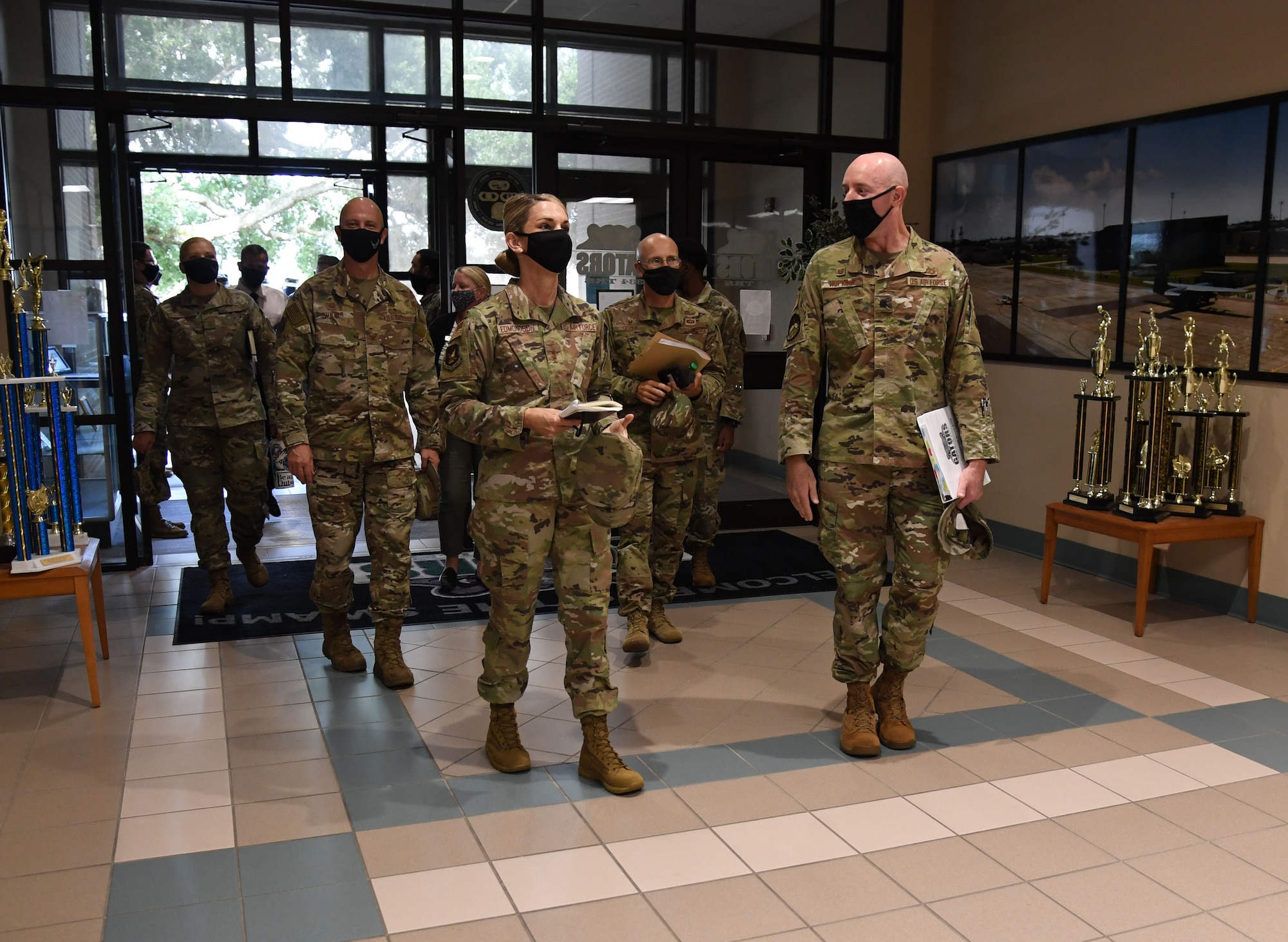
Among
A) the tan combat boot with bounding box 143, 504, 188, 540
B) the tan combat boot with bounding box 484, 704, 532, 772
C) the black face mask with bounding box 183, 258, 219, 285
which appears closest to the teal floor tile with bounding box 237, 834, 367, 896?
the tan combat boot with bounding box 484, 704, 532, 772

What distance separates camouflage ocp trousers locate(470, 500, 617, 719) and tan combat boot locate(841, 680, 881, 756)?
2.78ft

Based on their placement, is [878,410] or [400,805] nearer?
[400,805]

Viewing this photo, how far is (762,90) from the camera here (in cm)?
702

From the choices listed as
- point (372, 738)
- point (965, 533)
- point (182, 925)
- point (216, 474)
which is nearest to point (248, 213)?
point (216, 474)

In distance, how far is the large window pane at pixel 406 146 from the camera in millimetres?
6875

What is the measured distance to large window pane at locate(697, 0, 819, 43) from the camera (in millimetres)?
6832

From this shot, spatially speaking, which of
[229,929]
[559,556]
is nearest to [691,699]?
[559,556]

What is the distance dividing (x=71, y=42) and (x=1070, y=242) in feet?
18.7

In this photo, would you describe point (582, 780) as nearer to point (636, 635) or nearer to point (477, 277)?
point (636, 635)

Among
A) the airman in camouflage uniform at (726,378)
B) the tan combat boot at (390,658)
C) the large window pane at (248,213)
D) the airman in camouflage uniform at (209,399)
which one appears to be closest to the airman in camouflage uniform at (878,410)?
the airman in camouflage uniform at (726,378)

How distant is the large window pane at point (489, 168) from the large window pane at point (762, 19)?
1464mm

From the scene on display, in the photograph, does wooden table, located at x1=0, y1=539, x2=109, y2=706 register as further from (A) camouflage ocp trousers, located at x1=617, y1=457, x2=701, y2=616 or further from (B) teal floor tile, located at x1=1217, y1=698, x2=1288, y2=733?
(B) teal floor tile, located at x1=1217, y1=698, x2=1288, y2=733

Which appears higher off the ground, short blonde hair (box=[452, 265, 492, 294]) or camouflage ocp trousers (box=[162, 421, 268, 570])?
short blonde hair (box=[452, 265, 492, 294])

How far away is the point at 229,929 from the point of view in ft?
8.23
